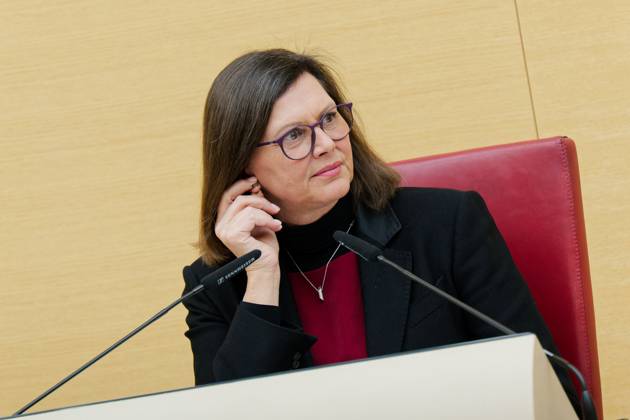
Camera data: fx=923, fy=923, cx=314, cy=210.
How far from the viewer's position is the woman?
137 centimetres

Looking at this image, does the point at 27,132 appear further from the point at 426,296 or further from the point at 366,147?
the point at 426,296

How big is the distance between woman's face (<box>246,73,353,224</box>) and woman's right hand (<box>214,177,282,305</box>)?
0.16ft

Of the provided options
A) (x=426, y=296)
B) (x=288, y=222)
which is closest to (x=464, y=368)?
(x=426, y=296)

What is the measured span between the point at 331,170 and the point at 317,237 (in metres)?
0.14

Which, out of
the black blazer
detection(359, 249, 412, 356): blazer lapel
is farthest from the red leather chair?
detection(359, 249, 412, 356): blazer lapel

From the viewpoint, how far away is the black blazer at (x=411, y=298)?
1335 millimetres

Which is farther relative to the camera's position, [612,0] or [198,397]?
[612,0]

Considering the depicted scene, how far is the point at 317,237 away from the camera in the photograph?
1.53 meters

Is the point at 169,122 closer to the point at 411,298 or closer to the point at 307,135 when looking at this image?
the point at 307,135

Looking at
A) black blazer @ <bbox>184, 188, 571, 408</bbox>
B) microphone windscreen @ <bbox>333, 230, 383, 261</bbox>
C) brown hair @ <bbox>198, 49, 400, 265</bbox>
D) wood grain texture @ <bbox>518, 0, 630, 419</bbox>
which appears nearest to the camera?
microphone windscreen @ <bbox>333, 230, 383, 261</bbox>

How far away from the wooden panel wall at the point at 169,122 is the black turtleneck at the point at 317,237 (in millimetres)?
599

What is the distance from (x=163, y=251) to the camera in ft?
7.35

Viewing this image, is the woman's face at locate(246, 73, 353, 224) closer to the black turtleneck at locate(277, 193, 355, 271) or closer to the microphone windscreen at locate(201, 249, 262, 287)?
the black turtleneck at locate(277, 193, 355, 271)

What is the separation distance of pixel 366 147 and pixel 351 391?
2.84 feet
